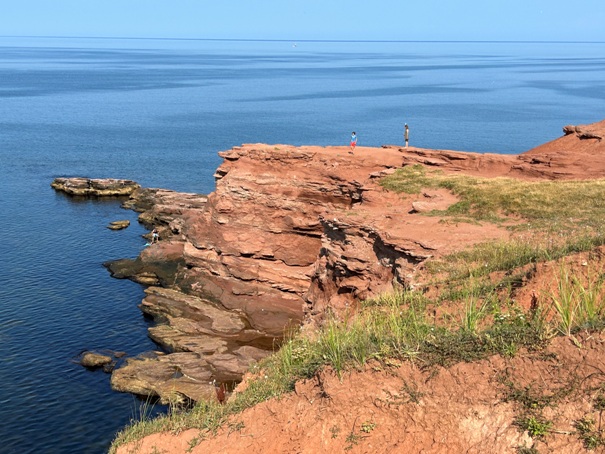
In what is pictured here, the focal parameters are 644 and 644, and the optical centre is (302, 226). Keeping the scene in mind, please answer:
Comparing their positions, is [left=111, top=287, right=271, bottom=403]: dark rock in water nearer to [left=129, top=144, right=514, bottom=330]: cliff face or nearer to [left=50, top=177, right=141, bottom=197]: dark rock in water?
[left=129, top=144, right=514, bottom=330]: cliff face

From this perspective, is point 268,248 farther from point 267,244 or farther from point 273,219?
point 273,219

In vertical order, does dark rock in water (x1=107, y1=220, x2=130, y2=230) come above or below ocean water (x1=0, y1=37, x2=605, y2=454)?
below

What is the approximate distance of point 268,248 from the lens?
44.2 m

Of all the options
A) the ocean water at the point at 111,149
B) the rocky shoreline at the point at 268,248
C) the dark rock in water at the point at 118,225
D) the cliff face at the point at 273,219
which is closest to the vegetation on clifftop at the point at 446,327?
the rocky shoreline at the point at 268,248

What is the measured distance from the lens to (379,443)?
1104cm

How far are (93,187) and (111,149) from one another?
23633 mm

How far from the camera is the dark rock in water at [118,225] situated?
60.2 metres

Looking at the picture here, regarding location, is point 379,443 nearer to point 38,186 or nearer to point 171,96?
point 38,186

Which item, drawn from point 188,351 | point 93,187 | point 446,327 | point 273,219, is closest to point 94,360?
point 188,351

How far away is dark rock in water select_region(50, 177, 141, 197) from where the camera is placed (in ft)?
236

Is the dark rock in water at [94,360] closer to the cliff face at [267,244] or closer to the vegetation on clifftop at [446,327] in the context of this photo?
the cliff face at [267,244]

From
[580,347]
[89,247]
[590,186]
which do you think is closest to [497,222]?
[590,186]

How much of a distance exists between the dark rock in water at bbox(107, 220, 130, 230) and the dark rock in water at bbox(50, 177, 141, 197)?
1225 centimetres

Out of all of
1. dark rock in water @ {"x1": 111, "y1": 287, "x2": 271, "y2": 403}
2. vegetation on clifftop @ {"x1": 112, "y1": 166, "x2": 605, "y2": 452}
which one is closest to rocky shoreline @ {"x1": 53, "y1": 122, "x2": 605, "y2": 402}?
dark rock in water @ {"x1": 111, "y1": 287, "x2": 271, "y2": 403}
